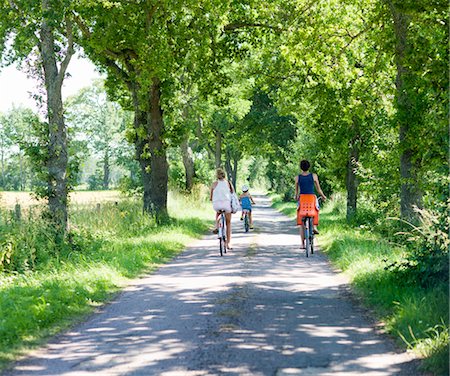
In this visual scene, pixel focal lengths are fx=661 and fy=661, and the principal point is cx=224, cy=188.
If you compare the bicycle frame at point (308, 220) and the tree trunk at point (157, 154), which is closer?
the bicycle frame at point (308, 220)

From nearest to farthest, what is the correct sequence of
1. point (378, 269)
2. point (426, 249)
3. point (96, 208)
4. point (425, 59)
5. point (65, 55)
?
1. point (426, 249)
2. point (378, 269)
3. point (425, 59)
4. point (65, 55)
5. point (96, 208)

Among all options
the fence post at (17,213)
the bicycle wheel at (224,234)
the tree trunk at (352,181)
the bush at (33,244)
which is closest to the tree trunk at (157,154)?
the bush at (33,244)

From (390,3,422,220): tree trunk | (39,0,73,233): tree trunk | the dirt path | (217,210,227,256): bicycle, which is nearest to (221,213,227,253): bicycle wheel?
(217,210,227,256): bicycle

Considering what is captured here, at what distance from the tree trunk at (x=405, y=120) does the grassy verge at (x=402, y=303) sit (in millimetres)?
1913

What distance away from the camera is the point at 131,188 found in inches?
1452

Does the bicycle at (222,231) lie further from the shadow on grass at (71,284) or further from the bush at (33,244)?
the bush at (33,244)

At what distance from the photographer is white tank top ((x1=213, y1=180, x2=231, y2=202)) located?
16.4 meters

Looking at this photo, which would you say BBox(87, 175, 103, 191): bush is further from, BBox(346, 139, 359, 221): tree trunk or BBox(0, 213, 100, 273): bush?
BBox(0, 213, 100, 273): bush

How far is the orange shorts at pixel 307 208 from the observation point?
15.4 m

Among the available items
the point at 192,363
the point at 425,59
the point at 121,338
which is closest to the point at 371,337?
the point at 192,363

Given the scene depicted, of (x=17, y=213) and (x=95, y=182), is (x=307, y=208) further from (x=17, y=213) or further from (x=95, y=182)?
(x=95, y=182)

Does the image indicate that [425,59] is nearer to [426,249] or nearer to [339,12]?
[426,249]

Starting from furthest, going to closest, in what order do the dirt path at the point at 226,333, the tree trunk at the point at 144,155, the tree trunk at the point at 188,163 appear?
1. the tree trunk at the point at 188,163
2. the tree trunk at the point at 144,155
3. the dirt path at the point at 226,333

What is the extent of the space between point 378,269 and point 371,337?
3.95 metres
